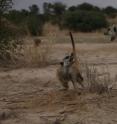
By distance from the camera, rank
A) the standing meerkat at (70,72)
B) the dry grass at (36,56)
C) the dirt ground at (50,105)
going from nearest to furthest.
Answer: the dirt ground at (50,105) → the standing meerkat at (70,72) → the dry grass at (36,56)

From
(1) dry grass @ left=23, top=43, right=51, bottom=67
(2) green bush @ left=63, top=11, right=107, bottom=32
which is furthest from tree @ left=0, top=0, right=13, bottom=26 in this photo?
(2) green bush @ left=63, top=11, right=107, bottom=32

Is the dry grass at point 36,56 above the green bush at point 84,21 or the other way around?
above

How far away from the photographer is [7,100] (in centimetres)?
923

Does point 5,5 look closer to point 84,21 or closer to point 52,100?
point 52,100

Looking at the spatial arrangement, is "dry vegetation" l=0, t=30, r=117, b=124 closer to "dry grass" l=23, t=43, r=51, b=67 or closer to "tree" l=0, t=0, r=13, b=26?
"dry grass" l=23, t=43, r=51, b=67

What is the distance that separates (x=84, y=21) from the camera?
4394cm

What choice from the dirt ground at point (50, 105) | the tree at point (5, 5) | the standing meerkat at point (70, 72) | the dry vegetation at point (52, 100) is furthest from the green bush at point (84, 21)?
the standing meerkat at point (70, 72)

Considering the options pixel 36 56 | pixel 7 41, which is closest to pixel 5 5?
pixel 7 41

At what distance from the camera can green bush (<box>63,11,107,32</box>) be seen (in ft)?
141

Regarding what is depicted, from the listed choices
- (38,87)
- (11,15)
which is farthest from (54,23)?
(38,87)

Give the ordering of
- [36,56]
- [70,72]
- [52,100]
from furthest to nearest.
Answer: [36,56], [70,72], [52,100]

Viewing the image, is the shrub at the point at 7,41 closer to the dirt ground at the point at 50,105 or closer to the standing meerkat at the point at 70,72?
the dirt ground at the point at 50,105

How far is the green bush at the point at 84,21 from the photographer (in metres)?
43.0

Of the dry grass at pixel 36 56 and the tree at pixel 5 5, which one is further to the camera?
the tree at pixel 5 5
